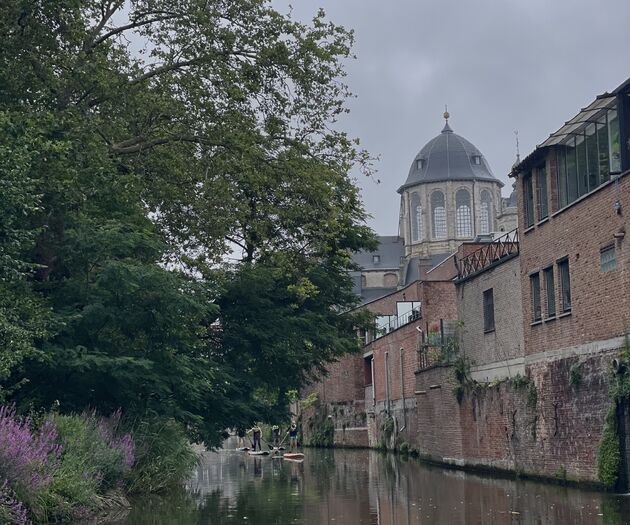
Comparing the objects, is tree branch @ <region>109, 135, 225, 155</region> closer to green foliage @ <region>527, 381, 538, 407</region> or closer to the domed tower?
green foliage @ <region>527, 381, 538, 407</region>

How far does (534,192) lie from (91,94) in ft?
38.4

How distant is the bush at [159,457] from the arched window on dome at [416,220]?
4962 inches

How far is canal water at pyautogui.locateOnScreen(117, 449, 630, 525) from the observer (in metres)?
17.3

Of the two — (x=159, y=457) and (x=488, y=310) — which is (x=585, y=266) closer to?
(x=488, y=310)

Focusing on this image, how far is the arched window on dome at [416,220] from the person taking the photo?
150 metres

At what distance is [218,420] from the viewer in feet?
104

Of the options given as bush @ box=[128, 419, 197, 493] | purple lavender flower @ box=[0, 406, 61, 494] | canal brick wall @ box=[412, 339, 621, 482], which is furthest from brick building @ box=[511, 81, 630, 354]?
purple lavender flower @ box=[0, 406, 61, 494]

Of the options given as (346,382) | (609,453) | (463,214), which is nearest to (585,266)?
(609,453)

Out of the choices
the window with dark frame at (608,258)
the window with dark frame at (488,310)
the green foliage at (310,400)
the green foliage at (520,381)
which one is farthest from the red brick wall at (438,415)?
the green foliage at (310,400)

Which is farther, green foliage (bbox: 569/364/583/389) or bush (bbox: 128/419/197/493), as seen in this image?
green foliage (bbox: 569/364/583/389)

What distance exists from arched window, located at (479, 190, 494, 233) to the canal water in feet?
397

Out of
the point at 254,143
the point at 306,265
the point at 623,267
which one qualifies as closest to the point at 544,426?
the point at 623,267

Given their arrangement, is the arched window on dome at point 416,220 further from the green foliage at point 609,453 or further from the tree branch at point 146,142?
the green foliage at point 609,453

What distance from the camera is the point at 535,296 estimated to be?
2858 cm
